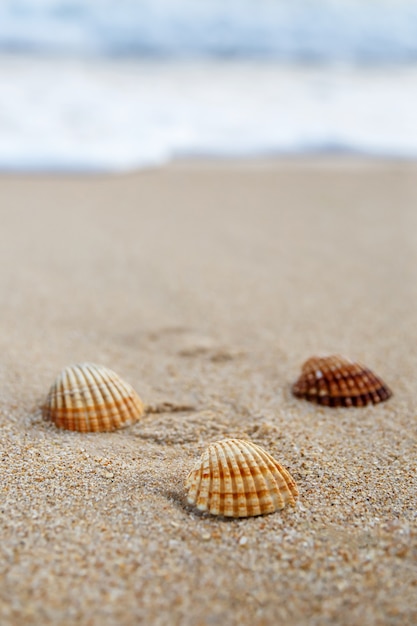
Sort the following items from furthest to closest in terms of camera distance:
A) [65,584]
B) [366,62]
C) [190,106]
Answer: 1. [366,62]
2. [190,106]
3. [65,584]

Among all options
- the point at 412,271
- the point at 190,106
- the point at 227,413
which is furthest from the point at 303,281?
the point at 190,106

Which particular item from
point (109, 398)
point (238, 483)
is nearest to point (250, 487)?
point (238, 483)

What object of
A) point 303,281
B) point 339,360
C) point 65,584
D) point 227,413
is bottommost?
point 65,584

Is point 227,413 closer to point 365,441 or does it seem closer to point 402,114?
point 365,441

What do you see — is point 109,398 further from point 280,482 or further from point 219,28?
point 219,28

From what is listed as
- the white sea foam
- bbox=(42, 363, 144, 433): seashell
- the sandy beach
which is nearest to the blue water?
the white sea foam

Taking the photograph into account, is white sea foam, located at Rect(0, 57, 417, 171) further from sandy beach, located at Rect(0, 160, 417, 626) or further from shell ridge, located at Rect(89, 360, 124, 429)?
shell ridge, located at Rect(89, 360, 124, 429)

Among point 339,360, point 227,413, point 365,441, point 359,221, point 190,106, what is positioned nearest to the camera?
point 365,441
